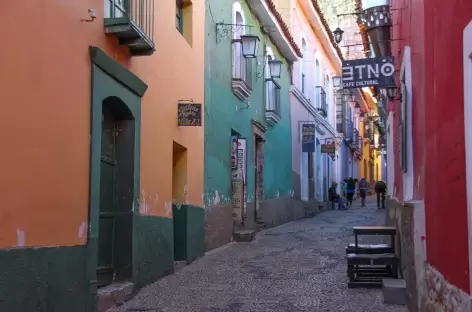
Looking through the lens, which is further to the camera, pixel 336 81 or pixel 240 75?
pixel 336 81

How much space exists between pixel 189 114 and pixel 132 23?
116 inches

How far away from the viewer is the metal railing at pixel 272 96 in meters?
17.4

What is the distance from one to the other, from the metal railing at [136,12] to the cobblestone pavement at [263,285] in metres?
3.28

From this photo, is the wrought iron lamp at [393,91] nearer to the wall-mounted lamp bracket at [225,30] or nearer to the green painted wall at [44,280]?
the wall-mounted lamp bracket at [225,30]

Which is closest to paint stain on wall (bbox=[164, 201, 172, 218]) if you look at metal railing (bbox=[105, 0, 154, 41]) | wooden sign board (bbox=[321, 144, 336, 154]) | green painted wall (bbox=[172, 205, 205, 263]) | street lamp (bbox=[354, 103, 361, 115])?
green painted wall (bbox=[172, 205, 205, 263])

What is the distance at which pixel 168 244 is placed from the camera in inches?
367

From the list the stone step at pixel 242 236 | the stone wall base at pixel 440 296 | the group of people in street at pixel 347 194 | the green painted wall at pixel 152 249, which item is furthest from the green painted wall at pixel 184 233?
the group of people in street at pixel 347 194

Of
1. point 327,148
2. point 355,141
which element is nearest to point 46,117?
point 327,148

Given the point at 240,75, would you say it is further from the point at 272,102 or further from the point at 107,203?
the point at 107,203

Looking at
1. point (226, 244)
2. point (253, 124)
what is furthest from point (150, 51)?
point (253, 124)

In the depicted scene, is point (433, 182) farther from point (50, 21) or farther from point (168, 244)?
point (168, 244)

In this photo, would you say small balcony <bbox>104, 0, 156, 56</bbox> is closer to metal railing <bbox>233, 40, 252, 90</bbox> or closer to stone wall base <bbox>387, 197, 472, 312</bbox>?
stone wall base <bbox>387, 197, 472, 312</bbox>

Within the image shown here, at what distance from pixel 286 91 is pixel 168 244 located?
1167 cm

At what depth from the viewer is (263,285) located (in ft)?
28.4
